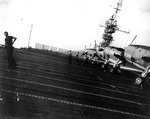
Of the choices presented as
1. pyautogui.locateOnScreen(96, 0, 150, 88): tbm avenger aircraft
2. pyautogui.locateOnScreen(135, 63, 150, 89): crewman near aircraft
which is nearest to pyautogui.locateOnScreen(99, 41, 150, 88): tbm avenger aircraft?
pyautogui.locateOnScreen(96, 0, 150, 88): tbm avenger aircraft

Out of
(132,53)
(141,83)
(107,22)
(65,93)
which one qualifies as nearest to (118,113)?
(65,93)

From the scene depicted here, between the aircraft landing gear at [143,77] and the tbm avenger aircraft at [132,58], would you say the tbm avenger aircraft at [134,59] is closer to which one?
the tbm avenger aircraft at [132,58]

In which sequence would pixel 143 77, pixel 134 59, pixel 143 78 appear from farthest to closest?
pixel 134 59 < pixel 143 78 < pixel 143 77

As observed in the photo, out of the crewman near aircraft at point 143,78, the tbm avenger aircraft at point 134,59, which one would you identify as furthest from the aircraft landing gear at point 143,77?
the tbm avenger aircraft at point 134,59

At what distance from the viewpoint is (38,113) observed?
759 cm

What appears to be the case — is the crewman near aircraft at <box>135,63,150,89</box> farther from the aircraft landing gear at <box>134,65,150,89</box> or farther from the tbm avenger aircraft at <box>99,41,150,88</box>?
the tbm avenger aircraft at <box>99,41,150,88</box>

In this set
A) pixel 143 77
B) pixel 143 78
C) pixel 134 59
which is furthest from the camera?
pixel 134 59

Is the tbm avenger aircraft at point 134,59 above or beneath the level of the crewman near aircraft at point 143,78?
above

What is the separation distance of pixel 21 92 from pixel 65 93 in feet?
7.65

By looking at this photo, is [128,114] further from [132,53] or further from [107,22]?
[107,22]

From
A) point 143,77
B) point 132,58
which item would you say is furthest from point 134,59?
point 143,77

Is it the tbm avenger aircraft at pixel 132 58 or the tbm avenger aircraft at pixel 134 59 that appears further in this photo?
the tbm avenger aircraft at pixel 134 59

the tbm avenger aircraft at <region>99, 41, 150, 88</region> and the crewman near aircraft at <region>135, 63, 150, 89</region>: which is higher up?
the tbm avenger aircraft at <region>99, 41, 150, 88</region>

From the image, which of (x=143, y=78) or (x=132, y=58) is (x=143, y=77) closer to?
(x=143, y=78)
